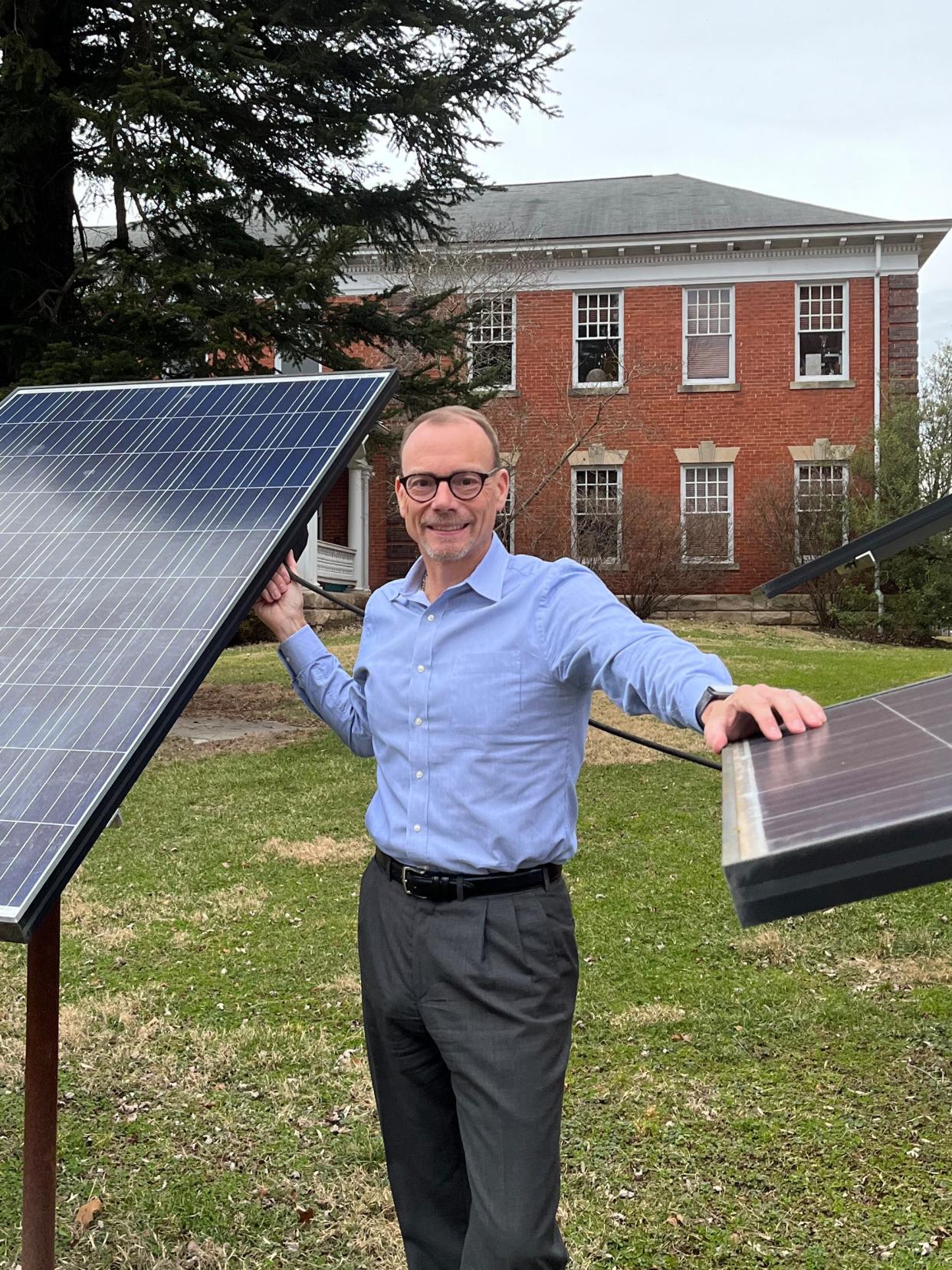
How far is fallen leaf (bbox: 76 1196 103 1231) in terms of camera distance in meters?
3.68

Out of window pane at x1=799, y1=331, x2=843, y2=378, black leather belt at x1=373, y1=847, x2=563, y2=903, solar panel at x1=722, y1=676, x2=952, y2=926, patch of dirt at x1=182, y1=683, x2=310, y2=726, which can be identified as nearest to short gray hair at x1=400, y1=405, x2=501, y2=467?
black leather belt at x1=373, y1=847, x2=563, y2=903

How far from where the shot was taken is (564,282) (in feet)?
85.1

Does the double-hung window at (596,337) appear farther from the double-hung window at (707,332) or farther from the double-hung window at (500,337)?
the double-hung window at (707,332)

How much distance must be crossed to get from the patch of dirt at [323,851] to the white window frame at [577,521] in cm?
1549

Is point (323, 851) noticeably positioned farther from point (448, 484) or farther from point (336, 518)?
point (336, 518)

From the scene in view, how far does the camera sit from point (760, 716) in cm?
168

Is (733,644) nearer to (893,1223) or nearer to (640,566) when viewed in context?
(640,566)

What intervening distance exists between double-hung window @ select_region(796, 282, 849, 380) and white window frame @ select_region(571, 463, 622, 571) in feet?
15.2

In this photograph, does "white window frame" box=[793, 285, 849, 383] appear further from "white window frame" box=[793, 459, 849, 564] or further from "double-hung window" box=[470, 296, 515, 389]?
"double-hung window" box=[470, 296, 515, 389]

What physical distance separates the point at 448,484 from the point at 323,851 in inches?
213

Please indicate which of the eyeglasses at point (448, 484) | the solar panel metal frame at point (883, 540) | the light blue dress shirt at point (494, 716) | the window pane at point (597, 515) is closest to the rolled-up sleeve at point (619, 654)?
the light blue dress shirt at point (494, 716)

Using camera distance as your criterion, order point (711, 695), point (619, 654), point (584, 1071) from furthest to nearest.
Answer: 1. point (584, 1071)
2. point (619, 654)
3. point (711, 695)

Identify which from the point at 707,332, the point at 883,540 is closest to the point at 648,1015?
the point at 883,540

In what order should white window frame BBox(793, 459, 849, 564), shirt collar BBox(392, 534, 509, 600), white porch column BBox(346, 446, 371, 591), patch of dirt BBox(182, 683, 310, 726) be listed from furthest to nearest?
1. white porch column BBox(346, 446, 371, 591)
2. white window frame BBox(793, 459, 849, 564)
3. patch of dirt BBox(182, 683, 310, 726)
4. shirt collar BBox(392, 534, 509, 600)
